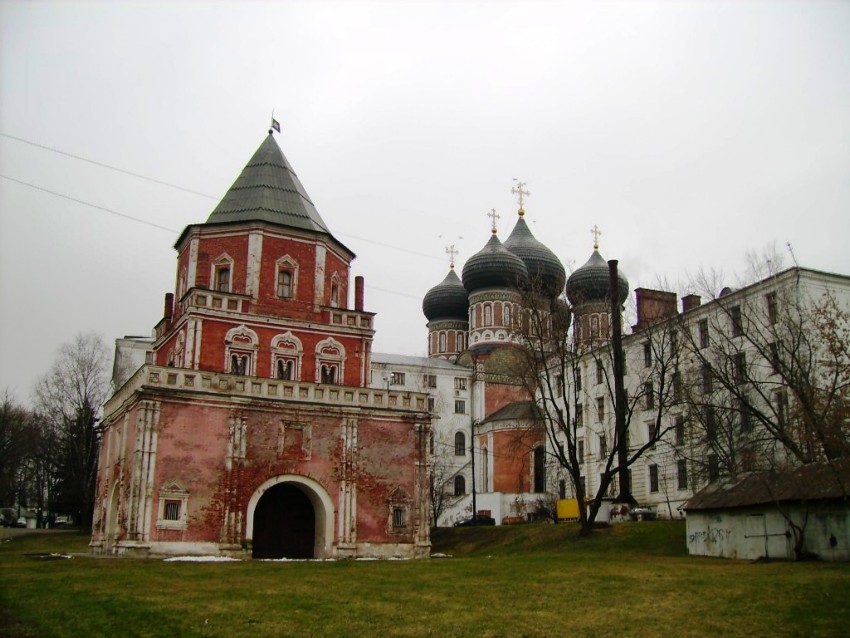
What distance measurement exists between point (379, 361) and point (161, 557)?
31.8 m

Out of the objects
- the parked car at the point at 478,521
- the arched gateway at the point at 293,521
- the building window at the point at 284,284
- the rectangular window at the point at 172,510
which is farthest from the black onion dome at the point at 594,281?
the rectangular window at the point at 172,510

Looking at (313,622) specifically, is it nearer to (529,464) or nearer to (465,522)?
(465,522)

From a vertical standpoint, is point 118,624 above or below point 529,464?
below

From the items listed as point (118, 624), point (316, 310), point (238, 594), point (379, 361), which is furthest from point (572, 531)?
point (379, 361)

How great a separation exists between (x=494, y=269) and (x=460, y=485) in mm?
15042

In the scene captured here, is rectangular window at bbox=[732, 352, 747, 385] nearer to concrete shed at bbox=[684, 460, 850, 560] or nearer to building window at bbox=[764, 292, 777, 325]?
building window at bbox=[764, 292, 777, 325]

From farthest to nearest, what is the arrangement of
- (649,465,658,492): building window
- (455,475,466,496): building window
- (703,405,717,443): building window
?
(455,475,466,496): building window, (649,465,658,492): building window, (703,405,717,443): building window

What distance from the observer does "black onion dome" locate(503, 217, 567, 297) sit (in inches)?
2472

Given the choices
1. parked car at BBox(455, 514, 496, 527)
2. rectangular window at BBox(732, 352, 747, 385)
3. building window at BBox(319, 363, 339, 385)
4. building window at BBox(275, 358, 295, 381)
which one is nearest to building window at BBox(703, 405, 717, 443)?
rectangular window at BBox(732, 352, 747, 385)

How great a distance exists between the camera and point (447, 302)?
66250 mm

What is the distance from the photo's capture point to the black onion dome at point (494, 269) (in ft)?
198

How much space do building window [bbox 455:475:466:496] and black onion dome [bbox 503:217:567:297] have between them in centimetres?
1515

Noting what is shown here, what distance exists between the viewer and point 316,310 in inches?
1331

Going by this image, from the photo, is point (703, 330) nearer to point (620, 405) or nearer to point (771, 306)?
point (771, 306)
